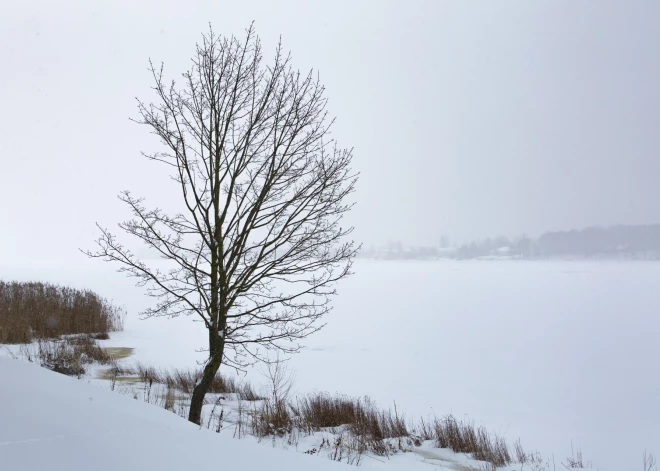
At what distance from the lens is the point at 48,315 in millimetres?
15516

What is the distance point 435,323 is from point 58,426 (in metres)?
25.4

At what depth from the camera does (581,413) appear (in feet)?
36.3

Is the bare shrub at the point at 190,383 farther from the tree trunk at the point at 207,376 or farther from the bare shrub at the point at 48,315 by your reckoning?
the bare shrub at the point at 48,315

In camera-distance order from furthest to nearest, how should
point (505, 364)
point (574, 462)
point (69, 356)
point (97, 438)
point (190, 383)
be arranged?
point (505, 364)
point (69, 356)
point (190, 383)
point (574, 462)
point (97, 438)

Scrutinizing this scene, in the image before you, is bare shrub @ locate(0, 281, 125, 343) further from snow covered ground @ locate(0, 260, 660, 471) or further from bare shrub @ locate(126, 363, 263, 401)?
bare shrub @ locate(126, 363, 263, 401)

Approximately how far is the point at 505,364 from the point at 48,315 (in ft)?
50.2

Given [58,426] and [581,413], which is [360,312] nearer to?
[581,413]

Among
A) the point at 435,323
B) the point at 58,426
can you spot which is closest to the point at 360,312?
the point at 435,323

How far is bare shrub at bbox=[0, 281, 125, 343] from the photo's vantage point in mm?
12922

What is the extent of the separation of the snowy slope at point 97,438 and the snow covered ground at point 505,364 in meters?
6.51

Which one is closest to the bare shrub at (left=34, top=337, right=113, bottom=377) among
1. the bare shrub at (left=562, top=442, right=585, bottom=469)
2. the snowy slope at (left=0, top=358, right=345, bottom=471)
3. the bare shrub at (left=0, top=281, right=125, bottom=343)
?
the bare shrub at (left=0, top=281, right=125, bottom=343)

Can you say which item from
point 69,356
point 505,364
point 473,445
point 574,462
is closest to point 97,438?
point 473,445

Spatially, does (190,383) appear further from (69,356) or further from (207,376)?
(207,376)

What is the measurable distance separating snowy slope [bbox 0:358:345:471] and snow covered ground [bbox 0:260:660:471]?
6.51 meters
